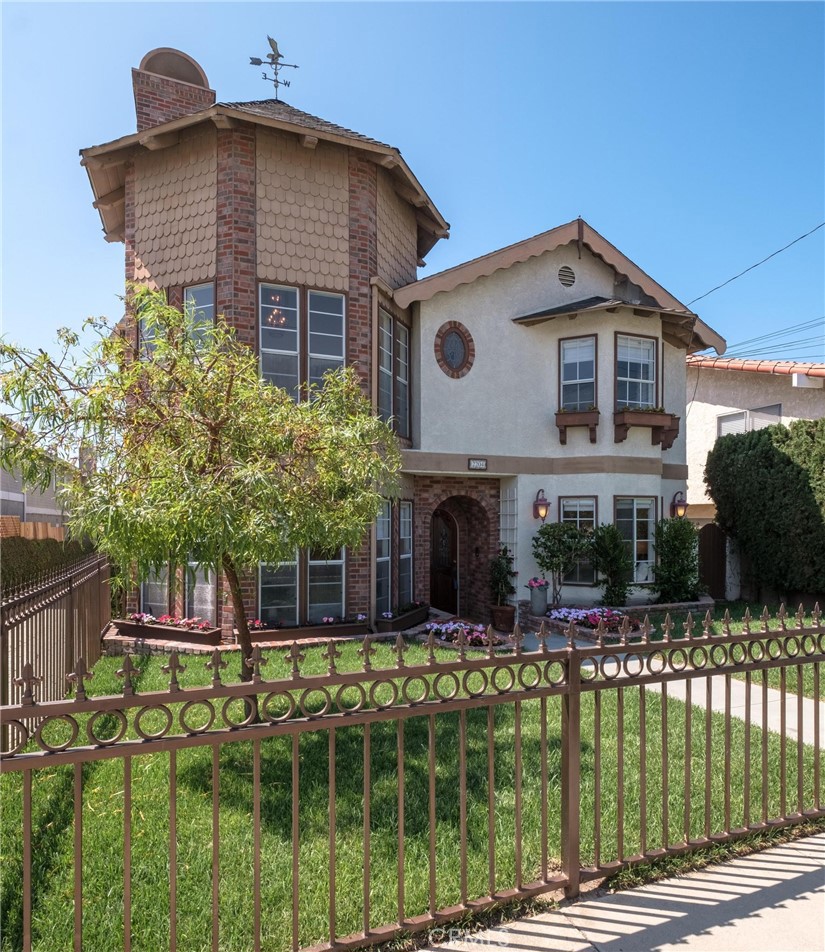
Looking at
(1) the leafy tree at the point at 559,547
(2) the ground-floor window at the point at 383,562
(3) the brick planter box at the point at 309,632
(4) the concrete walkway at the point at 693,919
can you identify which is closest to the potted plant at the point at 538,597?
(1) the leafy tree at the point at 559,547

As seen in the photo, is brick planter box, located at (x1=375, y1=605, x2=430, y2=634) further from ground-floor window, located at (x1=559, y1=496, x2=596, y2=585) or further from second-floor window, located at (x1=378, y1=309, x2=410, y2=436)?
second-floor window, located at (x1=378, y1=309, x2=410, y2=436)

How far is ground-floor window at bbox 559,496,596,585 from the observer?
13492 millimetres

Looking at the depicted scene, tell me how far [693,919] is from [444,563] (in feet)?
38.7

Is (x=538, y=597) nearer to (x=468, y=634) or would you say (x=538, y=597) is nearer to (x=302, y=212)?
(x=468, y=634)

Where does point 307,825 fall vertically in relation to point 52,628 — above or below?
below

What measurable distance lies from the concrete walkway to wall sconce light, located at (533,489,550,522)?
9.71 metres

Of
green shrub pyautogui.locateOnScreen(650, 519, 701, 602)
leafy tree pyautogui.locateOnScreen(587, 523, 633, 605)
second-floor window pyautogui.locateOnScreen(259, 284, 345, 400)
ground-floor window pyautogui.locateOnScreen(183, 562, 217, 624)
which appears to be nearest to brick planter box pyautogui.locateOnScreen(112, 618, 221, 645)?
ground-floor window pyautogui.locateOnScreen(183, 562, 217, 624)

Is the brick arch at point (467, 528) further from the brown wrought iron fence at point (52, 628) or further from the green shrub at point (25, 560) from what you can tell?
the green shrub at point (25, 560)

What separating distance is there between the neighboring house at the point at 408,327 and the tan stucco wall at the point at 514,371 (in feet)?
0.11

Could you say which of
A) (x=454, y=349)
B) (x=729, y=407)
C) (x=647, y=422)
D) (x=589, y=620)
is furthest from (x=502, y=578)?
(x=729, y=407)

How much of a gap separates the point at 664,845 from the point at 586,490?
10238mm

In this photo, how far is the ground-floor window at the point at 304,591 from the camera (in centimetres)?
1058

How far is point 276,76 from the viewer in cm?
1302

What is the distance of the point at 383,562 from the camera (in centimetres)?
1172
